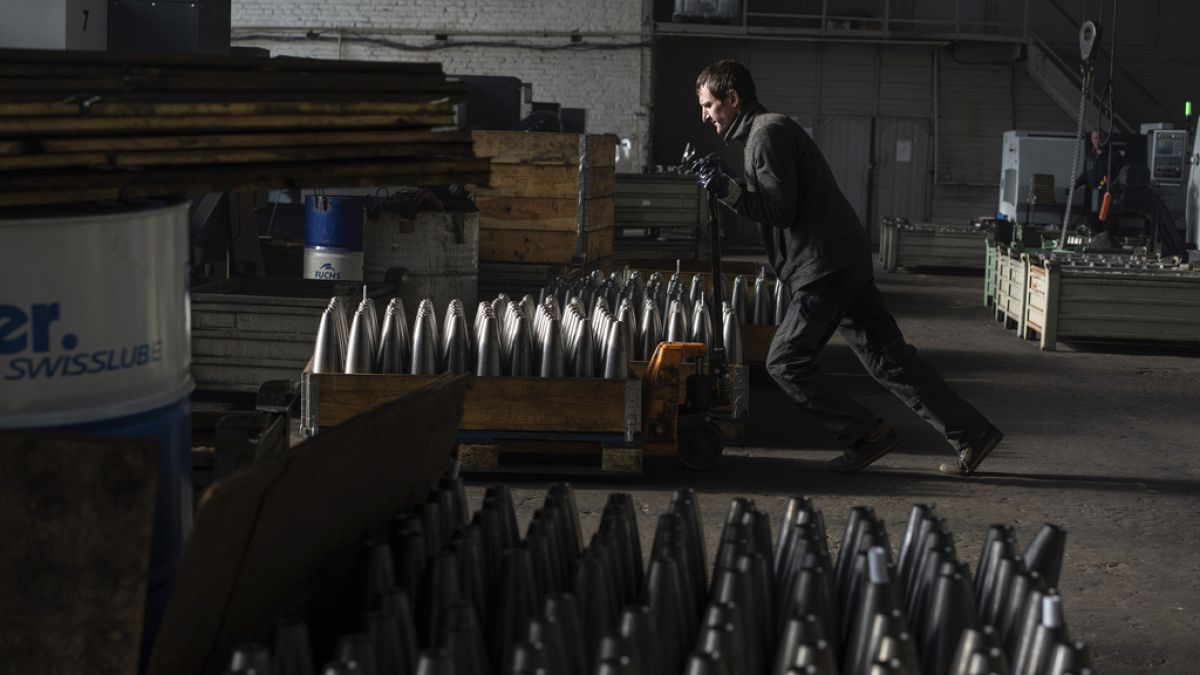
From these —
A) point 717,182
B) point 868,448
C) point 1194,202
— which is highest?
point 1194,202

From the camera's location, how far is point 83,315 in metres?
2.21

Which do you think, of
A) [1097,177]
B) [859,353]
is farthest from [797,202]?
[1097,177]

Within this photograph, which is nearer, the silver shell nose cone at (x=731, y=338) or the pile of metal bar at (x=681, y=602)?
the pile of metal bar at (x=681, y=602)

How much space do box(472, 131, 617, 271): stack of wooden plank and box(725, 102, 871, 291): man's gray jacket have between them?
326 cm

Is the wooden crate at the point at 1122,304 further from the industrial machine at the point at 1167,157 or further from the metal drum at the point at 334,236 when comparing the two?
the metal drum at the point at 334,236

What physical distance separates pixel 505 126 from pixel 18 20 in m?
5.42

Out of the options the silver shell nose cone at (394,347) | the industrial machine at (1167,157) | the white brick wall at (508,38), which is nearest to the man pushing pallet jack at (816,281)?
the silver shell nose cone at (394,347)

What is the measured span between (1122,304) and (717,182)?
5923mm

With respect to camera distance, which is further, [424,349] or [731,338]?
[731,338]

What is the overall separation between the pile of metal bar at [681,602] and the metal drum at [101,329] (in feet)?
1.47

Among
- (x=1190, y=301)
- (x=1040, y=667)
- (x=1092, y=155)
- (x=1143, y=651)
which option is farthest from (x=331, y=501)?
(x=1092, y=155)

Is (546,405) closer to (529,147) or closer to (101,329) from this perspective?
(101,329)

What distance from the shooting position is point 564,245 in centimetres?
923

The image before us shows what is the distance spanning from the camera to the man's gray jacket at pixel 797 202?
5746 millimetres
